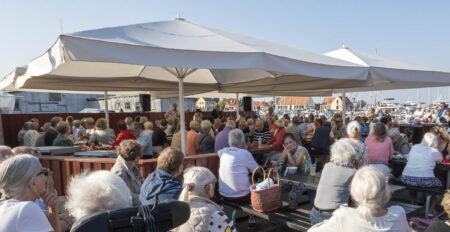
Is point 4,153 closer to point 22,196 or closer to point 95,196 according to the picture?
point 22,196

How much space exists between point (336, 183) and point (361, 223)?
2.76 feet

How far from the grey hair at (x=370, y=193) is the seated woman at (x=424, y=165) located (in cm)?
279

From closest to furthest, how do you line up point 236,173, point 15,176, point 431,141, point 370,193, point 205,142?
point 15,176 → point 370,193 → point 236,173 → point 431,141 → point 205,142

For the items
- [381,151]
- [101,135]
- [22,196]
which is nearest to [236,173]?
[22,196]

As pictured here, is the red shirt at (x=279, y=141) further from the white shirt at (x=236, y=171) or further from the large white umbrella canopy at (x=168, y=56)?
the white shirt at (x=236, y=171)

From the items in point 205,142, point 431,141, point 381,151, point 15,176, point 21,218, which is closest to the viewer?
point 21,218

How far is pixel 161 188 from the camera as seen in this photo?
8.09ft

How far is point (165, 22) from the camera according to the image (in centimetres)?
415

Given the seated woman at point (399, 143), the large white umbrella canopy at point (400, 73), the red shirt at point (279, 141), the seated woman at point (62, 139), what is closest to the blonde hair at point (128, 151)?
the seated woman at point (62, 139)

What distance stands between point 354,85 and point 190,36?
325 centimetres

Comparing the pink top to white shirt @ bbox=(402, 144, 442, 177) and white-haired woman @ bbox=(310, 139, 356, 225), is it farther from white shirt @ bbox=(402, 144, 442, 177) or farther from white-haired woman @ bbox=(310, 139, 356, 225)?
white-haired woman @ bbox=(310, 139, 356, 225)

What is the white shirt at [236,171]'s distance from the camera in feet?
11.3

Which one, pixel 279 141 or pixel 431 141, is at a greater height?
pixel 431 141

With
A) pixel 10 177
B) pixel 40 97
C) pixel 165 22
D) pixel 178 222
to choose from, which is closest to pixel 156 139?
pixel 165 22
